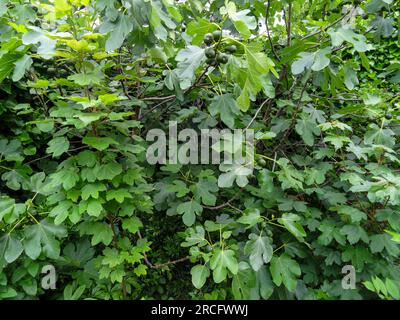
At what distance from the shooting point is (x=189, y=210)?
195 cm

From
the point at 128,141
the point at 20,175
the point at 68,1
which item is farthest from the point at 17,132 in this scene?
the point at 68,1

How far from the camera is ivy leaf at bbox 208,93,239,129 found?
6.04 feet

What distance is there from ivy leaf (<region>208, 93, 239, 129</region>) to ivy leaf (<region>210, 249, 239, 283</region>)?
70 centimetres

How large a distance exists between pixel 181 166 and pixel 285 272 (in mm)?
894

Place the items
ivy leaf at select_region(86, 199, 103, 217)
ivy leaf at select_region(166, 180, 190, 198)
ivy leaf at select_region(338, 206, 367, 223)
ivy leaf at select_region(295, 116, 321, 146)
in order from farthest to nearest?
ivy leaf at select_region(295, 116, 321, 146)
ivy leaf at select_region(166, 180, 190, 198)
ivy leaf at select_region(338, 206, 367, 223)
ivy leaf at select_region(86, 199, 103, 217)

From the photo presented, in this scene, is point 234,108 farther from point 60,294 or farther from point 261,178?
point 60,294

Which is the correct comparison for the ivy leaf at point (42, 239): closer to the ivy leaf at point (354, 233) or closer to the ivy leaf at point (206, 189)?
the ivy leaf at point (206, 189)

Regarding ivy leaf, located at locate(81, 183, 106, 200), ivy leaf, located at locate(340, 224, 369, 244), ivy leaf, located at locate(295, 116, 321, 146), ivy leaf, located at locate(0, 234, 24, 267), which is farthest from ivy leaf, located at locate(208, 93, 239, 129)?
ivy leaf, located at locate(0, 234, 24, 267)

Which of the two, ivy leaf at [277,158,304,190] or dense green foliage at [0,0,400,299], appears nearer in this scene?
dense green foliage at [0,0,400,299]

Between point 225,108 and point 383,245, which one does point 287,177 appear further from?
point 383,245

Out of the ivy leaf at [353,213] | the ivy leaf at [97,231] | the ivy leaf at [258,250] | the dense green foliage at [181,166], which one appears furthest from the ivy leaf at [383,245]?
the ivy leaf at [97,231]

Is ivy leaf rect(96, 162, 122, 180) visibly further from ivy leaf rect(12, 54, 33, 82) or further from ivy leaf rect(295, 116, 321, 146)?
ivy leaf rect(295, 116, 321, 146)

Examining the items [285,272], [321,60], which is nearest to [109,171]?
[285,272]

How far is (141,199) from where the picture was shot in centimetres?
168
